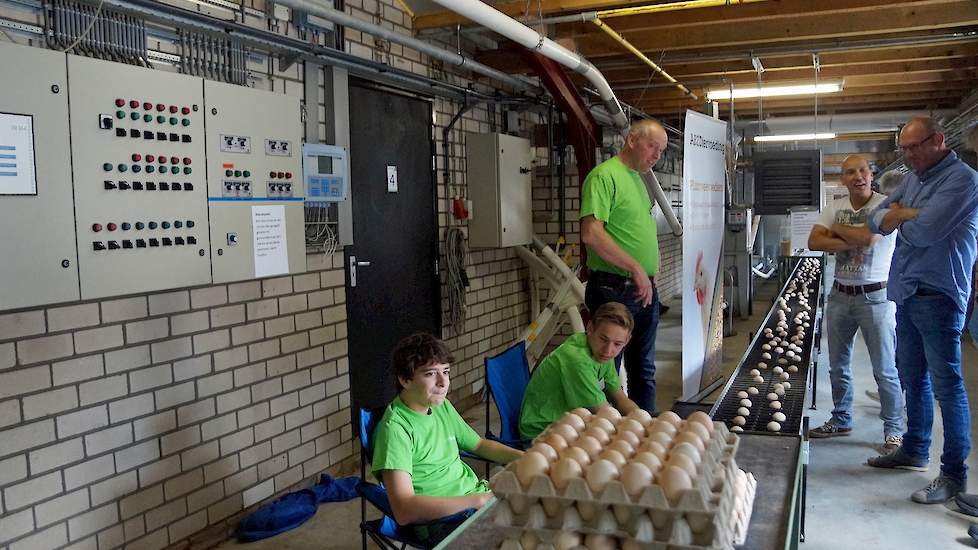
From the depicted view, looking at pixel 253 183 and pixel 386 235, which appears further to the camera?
pixel 386 235

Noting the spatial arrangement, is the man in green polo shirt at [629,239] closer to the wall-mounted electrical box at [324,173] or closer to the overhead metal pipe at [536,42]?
the overhead metal pipe at [536,42]

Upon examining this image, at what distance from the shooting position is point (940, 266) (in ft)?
11.3

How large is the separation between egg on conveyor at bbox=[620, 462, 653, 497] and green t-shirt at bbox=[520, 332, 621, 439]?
129 centimetres

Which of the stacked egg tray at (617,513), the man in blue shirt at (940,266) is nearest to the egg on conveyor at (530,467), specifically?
the stacked egg tray at (617,513)

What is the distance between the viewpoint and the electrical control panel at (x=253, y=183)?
291cm

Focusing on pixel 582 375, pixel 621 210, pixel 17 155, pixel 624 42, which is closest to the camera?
pixel 17 155

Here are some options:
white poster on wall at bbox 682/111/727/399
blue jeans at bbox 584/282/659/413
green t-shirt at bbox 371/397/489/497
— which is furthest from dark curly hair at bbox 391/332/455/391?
white poster on wall at bbox 682/111/727/399

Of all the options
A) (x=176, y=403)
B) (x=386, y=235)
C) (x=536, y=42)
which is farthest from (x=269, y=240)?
(x=536, y=42)

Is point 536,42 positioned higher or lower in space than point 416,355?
higher

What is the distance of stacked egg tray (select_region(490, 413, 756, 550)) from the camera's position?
53.1 inches

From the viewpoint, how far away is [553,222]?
6.50m

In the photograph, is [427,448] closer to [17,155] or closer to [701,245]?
[17,155]

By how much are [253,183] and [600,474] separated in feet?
7.18

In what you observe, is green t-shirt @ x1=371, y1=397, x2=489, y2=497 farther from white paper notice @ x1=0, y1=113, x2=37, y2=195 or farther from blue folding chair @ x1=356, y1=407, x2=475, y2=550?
white paper notice @ x1=0, y1=113, x2=37, y2=195
